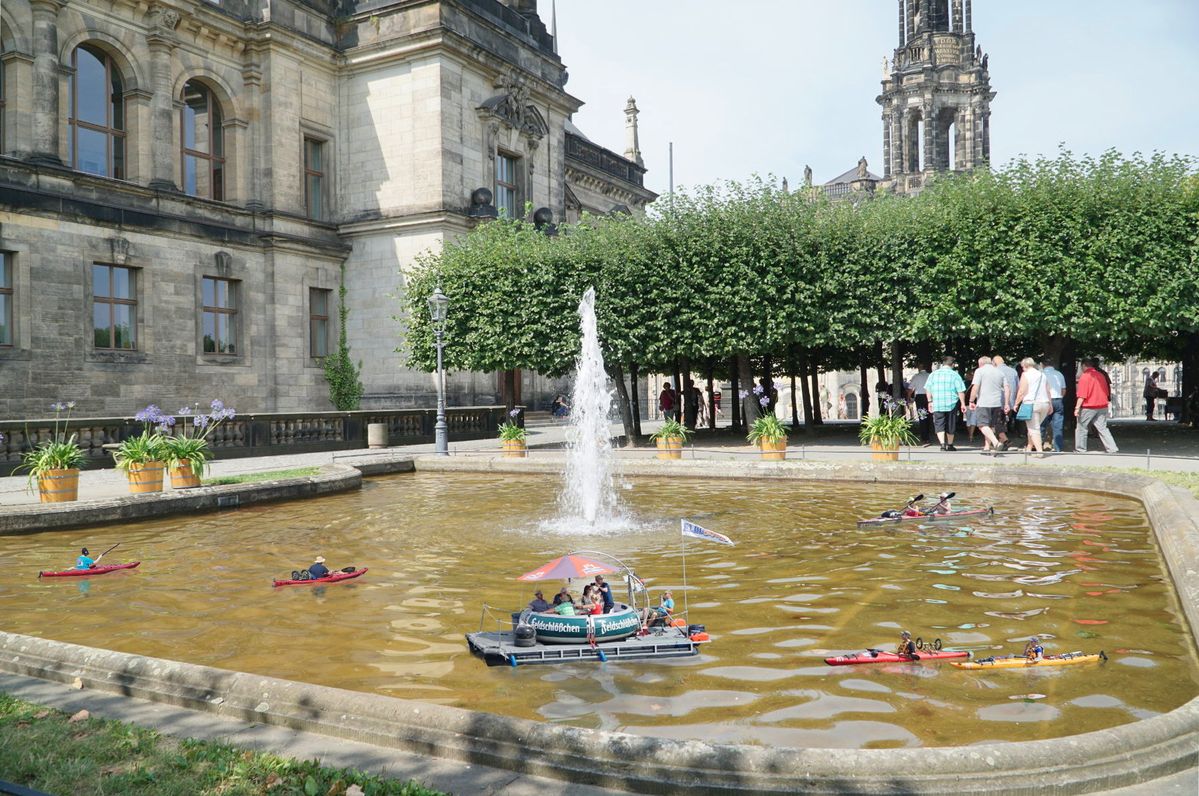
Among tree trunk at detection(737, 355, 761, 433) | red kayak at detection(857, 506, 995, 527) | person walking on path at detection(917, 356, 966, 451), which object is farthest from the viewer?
tree trunk at detection(737, 355, 761, 433)

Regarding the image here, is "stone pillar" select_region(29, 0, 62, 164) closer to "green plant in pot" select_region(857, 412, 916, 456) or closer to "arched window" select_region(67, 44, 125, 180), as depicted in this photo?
"arched window" select_region(67, 44, 125, 180)

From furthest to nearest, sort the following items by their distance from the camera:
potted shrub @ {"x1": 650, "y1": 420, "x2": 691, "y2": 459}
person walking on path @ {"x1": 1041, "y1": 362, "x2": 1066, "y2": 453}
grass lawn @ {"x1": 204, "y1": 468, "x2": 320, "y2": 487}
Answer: potted shrub @ {"x1": 650, "y1": 420, "x2": 691, "y2": 459}
person walking on path @ {"x1": 1041, "y1": 362, "x2": 1066, "y2": 453}
grass lawn @ {"x1": 204, "y1": 468, "x2": 320, "y2": 487}

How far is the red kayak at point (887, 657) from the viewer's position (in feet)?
20.1

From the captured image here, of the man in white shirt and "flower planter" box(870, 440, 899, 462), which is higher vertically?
the man in white shirt

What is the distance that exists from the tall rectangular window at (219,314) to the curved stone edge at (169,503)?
47.9ft

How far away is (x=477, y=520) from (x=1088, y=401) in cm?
1373

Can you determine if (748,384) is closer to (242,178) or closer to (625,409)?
(625,409)

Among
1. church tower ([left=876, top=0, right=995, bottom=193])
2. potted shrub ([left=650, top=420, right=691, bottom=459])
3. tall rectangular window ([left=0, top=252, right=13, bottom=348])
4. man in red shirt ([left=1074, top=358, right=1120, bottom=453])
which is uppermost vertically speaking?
church tower ([left=876, top=0, right=995, bottom=193])

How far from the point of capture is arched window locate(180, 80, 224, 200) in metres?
29.9

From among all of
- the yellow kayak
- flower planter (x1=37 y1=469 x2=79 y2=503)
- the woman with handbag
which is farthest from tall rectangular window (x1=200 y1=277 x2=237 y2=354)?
the yellow kayak

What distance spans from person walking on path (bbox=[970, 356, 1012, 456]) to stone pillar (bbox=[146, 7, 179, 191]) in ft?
79.5

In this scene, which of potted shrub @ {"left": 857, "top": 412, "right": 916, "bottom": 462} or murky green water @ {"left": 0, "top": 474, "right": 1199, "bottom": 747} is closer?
murky green water @ {"left": 0, "top": 474, "right": 1199, "bottom": 747}

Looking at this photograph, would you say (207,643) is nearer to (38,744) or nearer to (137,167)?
(38,744)

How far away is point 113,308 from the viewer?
26.4m
